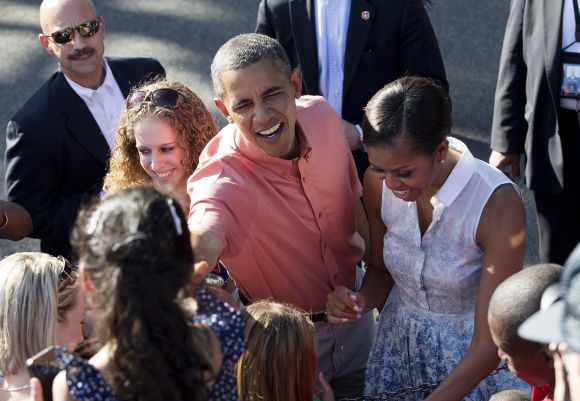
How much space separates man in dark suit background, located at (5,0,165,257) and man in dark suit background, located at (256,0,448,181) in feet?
2.07

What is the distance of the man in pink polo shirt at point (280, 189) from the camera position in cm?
275

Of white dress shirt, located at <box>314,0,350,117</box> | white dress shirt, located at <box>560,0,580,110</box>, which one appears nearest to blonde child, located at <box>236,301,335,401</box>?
white dress shirt, located at <box>314,0,350,117</box>

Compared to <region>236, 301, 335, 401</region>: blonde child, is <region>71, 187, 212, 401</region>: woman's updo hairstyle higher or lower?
higher

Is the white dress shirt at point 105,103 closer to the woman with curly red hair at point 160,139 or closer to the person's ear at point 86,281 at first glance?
the woman with curly red hair at point 160,139

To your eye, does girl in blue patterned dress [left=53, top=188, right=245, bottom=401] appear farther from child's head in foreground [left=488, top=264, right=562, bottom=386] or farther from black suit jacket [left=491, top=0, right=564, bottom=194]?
black suit jacket [left=491, top=0, right=564, bottom=194]

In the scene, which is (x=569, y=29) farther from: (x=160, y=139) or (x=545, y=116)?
(x=160, y=139)

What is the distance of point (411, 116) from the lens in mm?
2533

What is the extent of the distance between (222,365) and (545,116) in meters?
2.28

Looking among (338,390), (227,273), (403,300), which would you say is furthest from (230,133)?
(338,390)

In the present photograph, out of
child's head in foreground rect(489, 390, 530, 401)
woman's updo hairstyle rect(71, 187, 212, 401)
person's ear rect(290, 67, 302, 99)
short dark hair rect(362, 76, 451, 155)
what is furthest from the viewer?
person's ear rect(290, 67, 302, 99)

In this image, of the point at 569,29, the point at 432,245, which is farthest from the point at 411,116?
the point at 569,29

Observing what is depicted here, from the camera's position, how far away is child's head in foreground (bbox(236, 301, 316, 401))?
95.5 inches

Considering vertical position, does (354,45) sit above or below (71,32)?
below

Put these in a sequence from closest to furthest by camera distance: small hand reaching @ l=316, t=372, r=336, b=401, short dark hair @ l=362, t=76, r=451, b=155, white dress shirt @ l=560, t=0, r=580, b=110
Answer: short dark hair @ l=362, t=76, r=451, b=155
small hand reaching @ l=316, t=372, r=336, b=401
white dress shirt @ l=560, t=0, r=580, b=110
